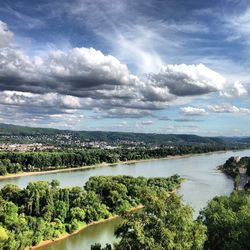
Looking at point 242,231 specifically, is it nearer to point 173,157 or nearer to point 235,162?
point 235,162

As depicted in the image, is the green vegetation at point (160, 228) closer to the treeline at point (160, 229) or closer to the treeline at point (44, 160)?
the treeline at point (160, 229)

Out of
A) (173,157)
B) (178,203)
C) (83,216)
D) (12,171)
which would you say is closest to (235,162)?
(173,157)

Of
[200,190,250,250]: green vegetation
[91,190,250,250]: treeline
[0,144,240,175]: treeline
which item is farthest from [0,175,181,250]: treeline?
[0,144,240,175]: treeline

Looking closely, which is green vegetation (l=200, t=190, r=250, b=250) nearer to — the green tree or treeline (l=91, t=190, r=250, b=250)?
treeline (l=91, t=190, r=250, b=250)

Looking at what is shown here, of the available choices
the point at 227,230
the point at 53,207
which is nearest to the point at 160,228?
the point at 227,230

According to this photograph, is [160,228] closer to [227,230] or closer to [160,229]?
[160,229]

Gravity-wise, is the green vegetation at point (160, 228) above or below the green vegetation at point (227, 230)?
above

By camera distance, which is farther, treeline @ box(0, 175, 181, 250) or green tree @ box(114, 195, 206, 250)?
treeline @ box(0, 175, 181, 250)

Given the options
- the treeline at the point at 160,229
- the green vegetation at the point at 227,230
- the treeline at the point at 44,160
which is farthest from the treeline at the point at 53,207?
the treeline at the point at 44,160

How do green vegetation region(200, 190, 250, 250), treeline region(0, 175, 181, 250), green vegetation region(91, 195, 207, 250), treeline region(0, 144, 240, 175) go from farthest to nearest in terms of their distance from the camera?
treeline region(0, 144, 240, 175)
treeline region(0, 175, 181, 250)
green vegetation region(200, 190, 250, 250)
green vegetation region(91, 195, 207, 250)
